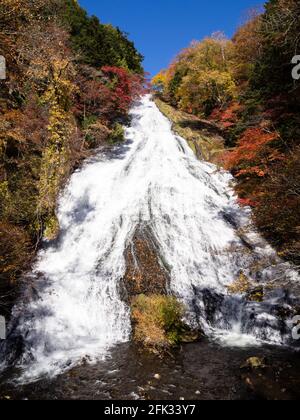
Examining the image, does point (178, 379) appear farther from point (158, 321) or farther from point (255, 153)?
point (255, 153)

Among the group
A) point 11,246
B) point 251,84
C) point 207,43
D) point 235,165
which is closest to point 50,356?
point 11,246

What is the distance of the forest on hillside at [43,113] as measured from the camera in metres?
10.8

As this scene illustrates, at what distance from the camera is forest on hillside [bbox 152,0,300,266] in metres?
12.0

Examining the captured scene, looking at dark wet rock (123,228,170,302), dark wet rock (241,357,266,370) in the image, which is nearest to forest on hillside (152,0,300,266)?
dark wet rock (241,357,266,370)

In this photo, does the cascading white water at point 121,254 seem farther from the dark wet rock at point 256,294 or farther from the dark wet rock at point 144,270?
the dark wet rock at point 256,294

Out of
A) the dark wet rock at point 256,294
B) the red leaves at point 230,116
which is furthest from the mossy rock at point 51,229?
the red leaves at point 230,116

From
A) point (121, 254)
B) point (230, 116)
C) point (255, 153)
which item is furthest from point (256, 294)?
point (230, 116)

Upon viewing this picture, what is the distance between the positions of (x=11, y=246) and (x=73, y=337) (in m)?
3.90

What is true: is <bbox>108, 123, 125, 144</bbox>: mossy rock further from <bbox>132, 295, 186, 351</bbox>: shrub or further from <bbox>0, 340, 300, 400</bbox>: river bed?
<bbox>0, 340, 300, 400</bbox>: river bed

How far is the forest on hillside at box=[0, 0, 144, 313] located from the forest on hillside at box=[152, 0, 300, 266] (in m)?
7.32

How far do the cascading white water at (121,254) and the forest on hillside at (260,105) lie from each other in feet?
4.42

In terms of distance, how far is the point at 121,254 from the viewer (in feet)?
42.4

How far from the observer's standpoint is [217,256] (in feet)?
42.6
